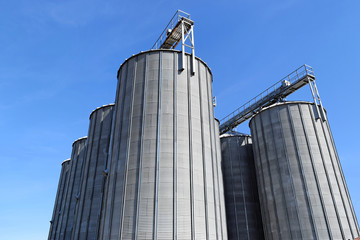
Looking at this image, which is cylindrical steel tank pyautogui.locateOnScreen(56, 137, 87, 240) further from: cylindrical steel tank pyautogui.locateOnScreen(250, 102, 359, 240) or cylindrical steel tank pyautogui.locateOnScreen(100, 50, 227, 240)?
cylindrical steel tank pyautogui.locateOnScreen(250, 102, 359, 240)

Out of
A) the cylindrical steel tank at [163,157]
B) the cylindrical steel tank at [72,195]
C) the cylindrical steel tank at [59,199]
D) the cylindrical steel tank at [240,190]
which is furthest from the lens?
the cylindrical steel tank at [59,199]

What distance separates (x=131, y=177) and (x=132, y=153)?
1953 mm

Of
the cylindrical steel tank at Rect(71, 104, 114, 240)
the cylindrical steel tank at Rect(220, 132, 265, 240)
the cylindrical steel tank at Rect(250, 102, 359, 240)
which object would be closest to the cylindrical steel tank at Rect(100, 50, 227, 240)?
the cylindrical steel tank at Rect(71, 104, 114, 240)

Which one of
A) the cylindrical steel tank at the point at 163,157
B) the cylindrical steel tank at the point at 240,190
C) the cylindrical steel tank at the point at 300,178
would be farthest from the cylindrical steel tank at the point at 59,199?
the cylindrical steel tank at the point at 300,178

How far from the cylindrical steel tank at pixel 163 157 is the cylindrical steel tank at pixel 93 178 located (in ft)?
20.1

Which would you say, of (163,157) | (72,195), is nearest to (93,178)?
(72,195)

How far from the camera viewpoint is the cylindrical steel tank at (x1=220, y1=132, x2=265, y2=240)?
1355 inches

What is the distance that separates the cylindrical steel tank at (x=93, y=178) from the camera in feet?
94.4

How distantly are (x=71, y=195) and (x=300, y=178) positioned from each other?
3027cm

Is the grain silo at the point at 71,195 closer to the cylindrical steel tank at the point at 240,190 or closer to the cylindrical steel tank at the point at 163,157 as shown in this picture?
the cylindrical steel tank at the point at 163,157

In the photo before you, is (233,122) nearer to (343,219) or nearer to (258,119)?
(258,119)

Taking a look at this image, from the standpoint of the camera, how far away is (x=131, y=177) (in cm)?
2084

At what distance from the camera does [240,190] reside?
120 feet

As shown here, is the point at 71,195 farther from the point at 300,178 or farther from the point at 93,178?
the point at 300,178
